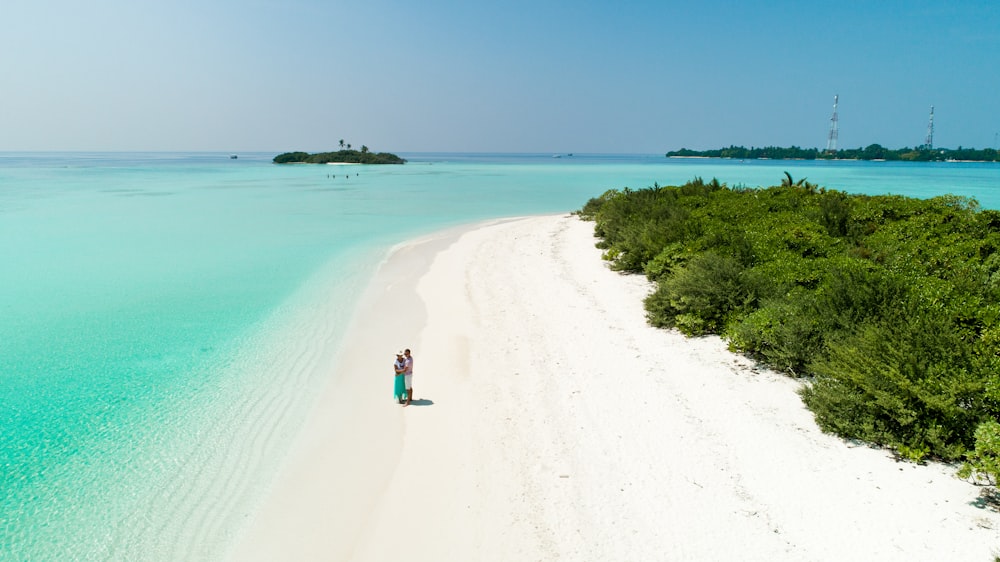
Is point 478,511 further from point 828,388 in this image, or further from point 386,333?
point 386,333

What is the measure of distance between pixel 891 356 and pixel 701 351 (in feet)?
12.0

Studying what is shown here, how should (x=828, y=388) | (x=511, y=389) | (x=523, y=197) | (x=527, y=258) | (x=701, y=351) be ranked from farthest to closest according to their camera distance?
1. (x=523, y=197)
2. (x=527, y=258)
3. (x=701, y=351)
4. (x=511, y=389)
5. (x=828, y=388)

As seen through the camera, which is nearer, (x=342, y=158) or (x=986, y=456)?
(x=986, y=456)

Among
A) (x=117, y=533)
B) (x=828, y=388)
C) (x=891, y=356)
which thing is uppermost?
(x=891, y=356)

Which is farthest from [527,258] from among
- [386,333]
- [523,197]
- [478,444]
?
[523,197]

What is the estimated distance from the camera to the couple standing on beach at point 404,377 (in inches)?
346

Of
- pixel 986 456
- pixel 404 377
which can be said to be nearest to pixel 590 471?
pixel 404 377

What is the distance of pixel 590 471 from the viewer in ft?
22.8

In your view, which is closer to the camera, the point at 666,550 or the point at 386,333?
the point at 666,550

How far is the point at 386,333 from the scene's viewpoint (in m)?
12.8

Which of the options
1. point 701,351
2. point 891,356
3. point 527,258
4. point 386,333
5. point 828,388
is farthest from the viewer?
point 527,258

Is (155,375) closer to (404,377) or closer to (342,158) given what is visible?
(404,377)

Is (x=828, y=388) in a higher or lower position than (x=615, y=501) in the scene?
higher

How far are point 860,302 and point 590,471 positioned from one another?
5.79 m
